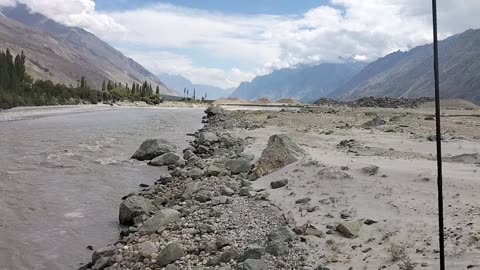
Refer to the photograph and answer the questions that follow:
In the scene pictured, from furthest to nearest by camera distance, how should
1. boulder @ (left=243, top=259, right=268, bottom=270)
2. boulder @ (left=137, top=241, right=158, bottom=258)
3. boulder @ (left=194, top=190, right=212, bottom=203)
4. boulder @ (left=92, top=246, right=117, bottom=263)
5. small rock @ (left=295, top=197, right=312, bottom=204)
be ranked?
boulder @ (left=194, top=190, right=212, bottom=203), small rock @ (left=295, top=197, right=312, bottom=204), boulder @ (left=92, top=246, right=117, bottom=263), boulder @ (left=137, top=241, right=158, bottom=258), boulder @ (left=243, top=259, right=268, bottom=270)

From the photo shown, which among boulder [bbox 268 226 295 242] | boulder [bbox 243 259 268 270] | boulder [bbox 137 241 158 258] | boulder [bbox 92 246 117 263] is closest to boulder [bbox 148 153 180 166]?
boulder [bbox 92 246 117 263]

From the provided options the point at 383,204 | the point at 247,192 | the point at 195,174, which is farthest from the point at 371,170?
the point at 195,174

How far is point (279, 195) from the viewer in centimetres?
1400

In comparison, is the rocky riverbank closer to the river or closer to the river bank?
the river bank

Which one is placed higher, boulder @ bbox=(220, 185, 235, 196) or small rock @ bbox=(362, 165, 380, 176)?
small rock @ bbox=(362, 165, 380, 176)

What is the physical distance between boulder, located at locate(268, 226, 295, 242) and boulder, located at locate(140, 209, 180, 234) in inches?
145

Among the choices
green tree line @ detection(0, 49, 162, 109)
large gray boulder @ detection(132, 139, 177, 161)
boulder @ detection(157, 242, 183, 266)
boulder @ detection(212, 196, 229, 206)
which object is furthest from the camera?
green tree line @ detection(0, 49, 162, 109)

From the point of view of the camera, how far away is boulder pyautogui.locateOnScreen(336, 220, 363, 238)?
31.9 feet

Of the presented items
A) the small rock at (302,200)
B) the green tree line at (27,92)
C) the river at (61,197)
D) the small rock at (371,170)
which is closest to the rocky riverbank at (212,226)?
the small rock at (302,200)

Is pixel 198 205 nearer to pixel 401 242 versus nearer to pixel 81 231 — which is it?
pixel 81 231

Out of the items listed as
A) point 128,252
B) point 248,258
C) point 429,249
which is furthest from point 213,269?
point 429,249

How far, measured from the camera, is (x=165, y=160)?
2434cm

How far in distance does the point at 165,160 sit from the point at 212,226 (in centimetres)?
1306

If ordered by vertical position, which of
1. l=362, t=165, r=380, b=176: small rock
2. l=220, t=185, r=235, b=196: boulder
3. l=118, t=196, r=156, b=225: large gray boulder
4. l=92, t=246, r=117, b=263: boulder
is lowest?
l=92, t=246, r=117, b=263: boulder
